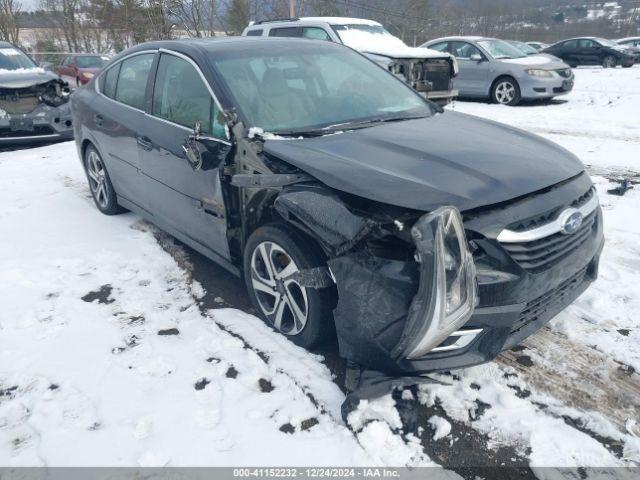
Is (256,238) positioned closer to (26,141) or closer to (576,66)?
(26,141)

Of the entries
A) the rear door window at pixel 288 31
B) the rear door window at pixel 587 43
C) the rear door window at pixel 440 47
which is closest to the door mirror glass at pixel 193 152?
the rear door window at pixel 288 31

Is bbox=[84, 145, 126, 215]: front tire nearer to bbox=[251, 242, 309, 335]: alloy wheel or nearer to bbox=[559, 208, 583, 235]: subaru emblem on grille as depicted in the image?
bbox=[251, 242, 309, 335]: alloy wheel

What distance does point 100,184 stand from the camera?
5020 mm

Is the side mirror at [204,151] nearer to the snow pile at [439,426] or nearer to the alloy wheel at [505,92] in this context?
the snow pile at [439,426]

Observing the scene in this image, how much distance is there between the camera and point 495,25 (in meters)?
51.8

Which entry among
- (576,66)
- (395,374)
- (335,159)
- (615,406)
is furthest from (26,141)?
(576,66)

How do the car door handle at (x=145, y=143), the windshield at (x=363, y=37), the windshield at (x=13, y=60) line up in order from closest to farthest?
the car door handle at (x=145, y=143)
the windshield at (x=13, y=60)
the windshield at (x=363, y=37)

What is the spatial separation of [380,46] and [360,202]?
813cm

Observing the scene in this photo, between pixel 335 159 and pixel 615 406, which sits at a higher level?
pixel 335 159

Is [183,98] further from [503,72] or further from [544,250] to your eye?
[503,72]

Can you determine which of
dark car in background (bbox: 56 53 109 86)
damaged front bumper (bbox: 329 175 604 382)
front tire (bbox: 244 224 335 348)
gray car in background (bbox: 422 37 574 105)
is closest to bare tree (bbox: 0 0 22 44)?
dark car in background (bbox: 56 53 109 86)

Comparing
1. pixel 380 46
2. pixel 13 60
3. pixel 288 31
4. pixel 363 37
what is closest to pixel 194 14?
pixel 288 31

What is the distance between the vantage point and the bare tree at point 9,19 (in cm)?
2872

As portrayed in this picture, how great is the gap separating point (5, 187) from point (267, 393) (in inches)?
207
